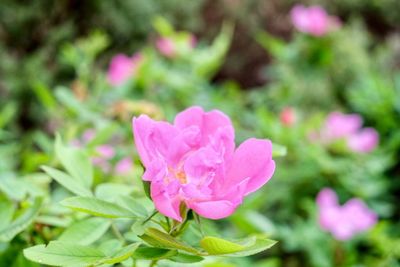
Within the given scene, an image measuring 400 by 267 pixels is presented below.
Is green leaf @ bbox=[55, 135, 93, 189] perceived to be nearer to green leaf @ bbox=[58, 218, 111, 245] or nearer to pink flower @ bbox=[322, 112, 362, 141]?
green leaf @ bbox=[58, 218, 111, 245]

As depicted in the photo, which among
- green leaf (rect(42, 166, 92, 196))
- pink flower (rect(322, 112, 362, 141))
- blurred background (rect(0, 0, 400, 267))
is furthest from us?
pink flower (rect(322, 112, 362, 141))

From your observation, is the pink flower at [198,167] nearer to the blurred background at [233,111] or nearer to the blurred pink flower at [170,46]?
the blurred background at [233,111]

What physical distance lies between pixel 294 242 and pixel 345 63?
52.1 inches

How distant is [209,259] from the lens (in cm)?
71

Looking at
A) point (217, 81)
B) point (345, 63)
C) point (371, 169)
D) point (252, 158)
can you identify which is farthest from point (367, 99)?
point (217, 81)

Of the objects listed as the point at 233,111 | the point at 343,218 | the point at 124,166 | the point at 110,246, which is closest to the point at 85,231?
the point at 110,246

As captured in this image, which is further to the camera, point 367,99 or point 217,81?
Result: point 217,81

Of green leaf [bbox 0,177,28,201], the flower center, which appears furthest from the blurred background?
the flower center

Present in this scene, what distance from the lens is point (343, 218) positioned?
162cm

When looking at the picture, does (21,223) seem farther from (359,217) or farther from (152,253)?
(359,217)

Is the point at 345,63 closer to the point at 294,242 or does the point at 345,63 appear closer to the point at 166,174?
the point at 294,242

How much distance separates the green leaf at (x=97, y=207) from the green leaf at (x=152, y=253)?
1.4 inches

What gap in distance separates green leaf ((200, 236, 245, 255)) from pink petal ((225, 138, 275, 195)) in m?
0.05

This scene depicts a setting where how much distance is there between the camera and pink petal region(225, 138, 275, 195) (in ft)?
1.49
